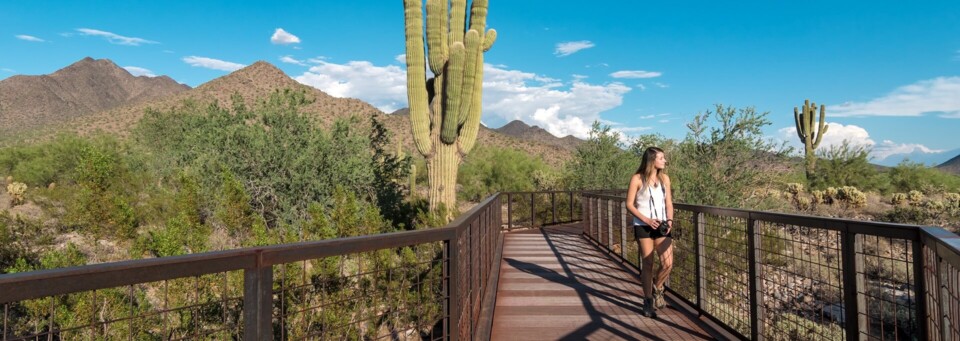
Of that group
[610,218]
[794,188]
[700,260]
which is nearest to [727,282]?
[610,218]

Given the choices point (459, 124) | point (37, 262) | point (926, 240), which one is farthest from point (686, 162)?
point (37, 262)

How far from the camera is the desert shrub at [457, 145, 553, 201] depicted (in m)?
34.7

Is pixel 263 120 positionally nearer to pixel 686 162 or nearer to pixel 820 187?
pixel 686 162

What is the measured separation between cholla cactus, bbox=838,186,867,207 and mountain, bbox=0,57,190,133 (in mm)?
77220

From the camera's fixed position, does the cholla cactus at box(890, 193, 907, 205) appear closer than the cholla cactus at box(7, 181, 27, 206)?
No

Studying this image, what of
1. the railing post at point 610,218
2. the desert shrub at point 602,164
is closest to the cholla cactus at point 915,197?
the desert shrub at point 602,164

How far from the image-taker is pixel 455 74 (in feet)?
53.2

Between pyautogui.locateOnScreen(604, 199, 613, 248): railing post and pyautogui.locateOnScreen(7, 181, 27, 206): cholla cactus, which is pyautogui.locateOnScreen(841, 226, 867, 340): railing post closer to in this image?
pyautogui.locateOnScreen(604, 199, 613, 248): railing post

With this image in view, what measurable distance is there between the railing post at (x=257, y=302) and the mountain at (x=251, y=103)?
5609cm

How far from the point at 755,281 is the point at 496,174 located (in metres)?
31.8

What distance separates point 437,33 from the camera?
16.5 m

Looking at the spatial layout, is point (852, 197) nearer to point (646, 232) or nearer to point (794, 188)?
point (794, 188)

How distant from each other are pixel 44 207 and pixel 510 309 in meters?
24.2

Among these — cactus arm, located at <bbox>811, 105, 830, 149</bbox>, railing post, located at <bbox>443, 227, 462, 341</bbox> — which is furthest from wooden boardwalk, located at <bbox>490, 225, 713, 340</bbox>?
cactus arm, located at <bbox>811, 105, 830, 149</bbox>
